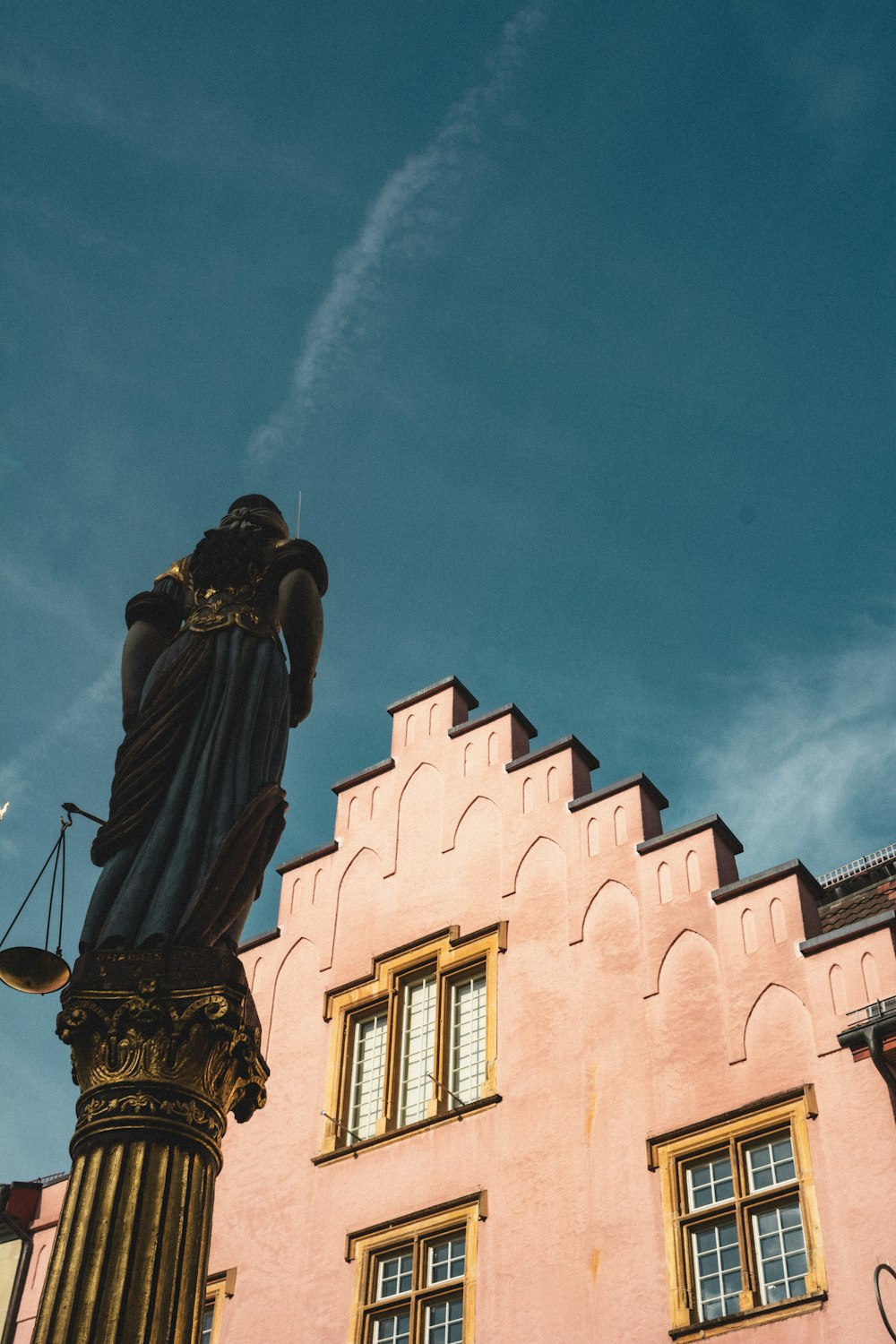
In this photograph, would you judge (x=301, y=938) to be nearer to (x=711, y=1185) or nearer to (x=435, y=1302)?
(x=435, y=1302)

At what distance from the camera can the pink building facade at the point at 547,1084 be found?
13.4m

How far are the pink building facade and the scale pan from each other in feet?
22.1

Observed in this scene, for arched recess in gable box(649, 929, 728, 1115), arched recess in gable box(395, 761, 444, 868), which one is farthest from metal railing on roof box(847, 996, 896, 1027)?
arched recess in gable box(395, 761, 444, 868)

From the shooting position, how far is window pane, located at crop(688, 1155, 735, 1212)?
45.4ft

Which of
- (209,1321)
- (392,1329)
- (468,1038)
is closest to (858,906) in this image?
(468,1038)

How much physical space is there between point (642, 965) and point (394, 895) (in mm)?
3719

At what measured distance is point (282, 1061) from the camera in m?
17.8

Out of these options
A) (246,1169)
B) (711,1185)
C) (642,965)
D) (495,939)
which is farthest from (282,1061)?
(711,1185)

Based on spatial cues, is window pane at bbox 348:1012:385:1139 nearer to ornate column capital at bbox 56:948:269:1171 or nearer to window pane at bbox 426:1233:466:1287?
window pane at bbox 426:1233:466:1287

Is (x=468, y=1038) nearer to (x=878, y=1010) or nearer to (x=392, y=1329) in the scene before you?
(x=392, y=1329)

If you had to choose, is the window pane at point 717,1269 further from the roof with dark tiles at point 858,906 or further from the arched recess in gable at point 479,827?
the arched recess in gable at point 479,827

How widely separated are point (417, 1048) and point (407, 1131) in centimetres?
113

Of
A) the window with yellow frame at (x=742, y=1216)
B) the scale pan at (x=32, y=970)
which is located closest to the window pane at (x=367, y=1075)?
the window with yellow frame at (x=742, y=1216)

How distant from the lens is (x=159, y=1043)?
24.1 feet
